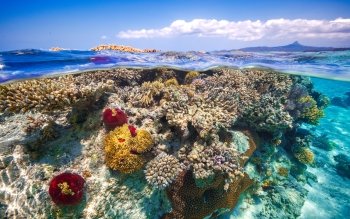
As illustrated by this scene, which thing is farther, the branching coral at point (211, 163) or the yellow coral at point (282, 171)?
the yellow coral at point (282, 171)

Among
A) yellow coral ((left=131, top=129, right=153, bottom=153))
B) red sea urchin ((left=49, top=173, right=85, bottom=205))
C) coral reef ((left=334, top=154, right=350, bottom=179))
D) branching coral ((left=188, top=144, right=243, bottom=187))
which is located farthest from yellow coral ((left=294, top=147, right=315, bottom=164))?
red sea urchin ((left=49, top=173, right=85, bottom=205))

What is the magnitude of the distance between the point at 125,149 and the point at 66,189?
4.50 feet

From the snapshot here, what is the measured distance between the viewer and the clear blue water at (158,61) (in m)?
9.48

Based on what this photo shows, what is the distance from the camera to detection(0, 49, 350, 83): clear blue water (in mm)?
9484

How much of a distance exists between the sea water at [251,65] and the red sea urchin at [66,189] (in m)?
4.47

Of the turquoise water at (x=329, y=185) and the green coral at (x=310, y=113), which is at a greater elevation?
the green coral at (x=310, y=113)

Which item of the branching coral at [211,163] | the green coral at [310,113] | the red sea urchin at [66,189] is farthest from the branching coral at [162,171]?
the green coral at [310,113]

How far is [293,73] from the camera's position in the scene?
42.5 feet

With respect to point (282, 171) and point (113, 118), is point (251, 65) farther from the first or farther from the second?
point (113, 118)

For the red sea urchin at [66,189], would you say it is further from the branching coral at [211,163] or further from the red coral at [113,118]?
the branching coral at [211,163]

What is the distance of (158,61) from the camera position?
37.7 ft

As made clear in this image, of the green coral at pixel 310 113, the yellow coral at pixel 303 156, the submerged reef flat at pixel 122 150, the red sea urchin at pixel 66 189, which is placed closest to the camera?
the red sea urchin at pixel 66 189

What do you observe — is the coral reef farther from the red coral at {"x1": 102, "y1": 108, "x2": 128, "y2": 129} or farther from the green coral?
the red coral at {"x1": 102, "y1": 108, "x2": 128, "y2": 129}

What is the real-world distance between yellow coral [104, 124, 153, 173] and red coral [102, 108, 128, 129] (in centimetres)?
29
